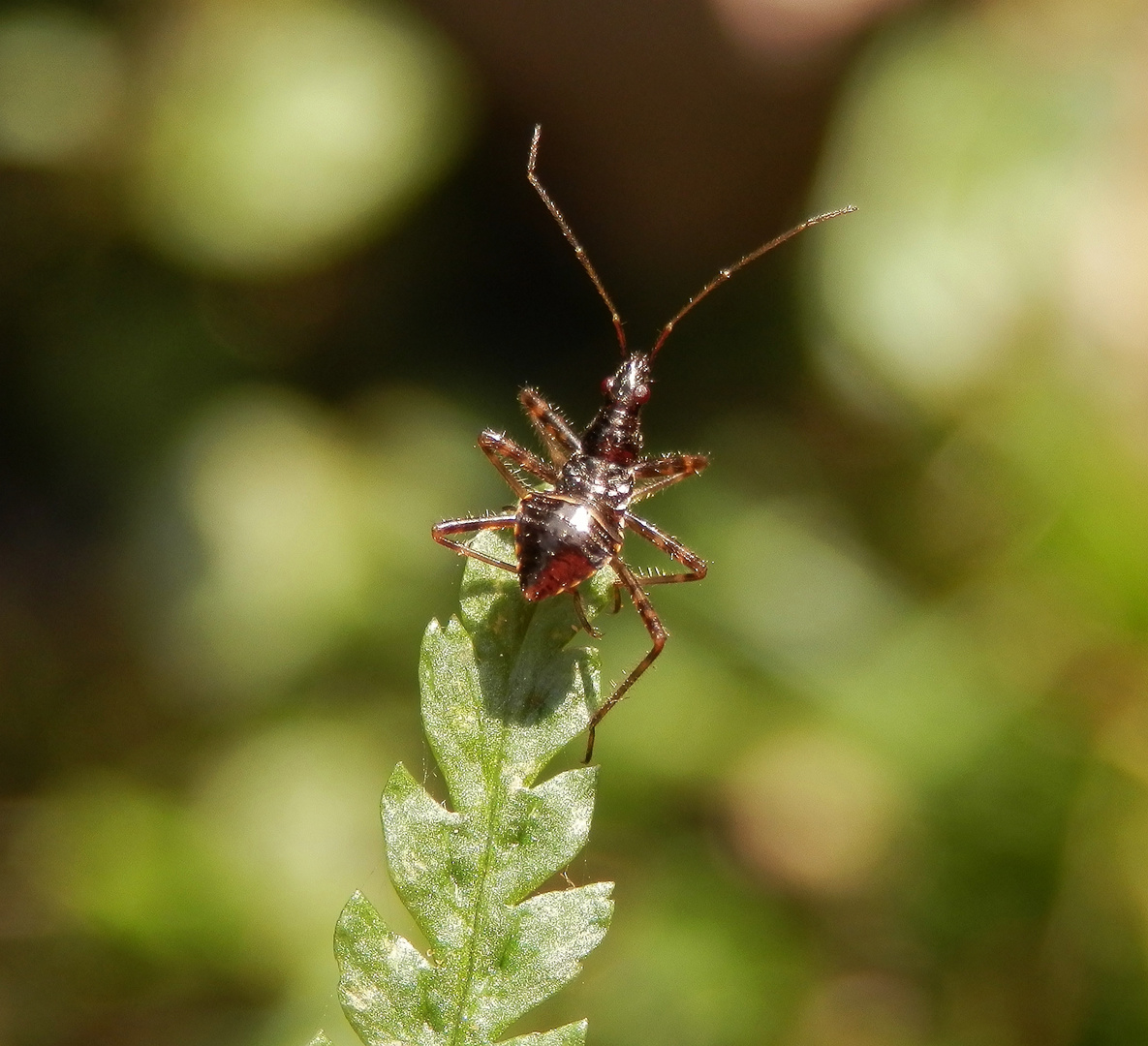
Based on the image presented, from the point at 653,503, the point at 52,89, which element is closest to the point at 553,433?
the point at 653,503

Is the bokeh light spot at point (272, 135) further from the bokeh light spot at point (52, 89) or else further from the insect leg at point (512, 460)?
the insect leg at point (512, 460)

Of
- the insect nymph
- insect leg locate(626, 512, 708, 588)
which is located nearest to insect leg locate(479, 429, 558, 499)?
the insect nymph

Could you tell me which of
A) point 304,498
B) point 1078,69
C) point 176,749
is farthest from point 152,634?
point 1078,69

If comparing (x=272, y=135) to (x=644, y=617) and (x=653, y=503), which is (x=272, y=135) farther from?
(x=644, y=617)

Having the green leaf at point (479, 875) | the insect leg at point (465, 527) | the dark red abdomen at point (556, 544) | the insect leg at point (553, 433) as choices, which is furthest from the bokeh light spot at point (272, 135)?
the green leaf at point (479, 875)

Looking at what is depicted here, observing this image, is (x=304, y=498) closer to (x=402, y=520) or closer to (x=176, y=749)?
(x=402, y=520)
